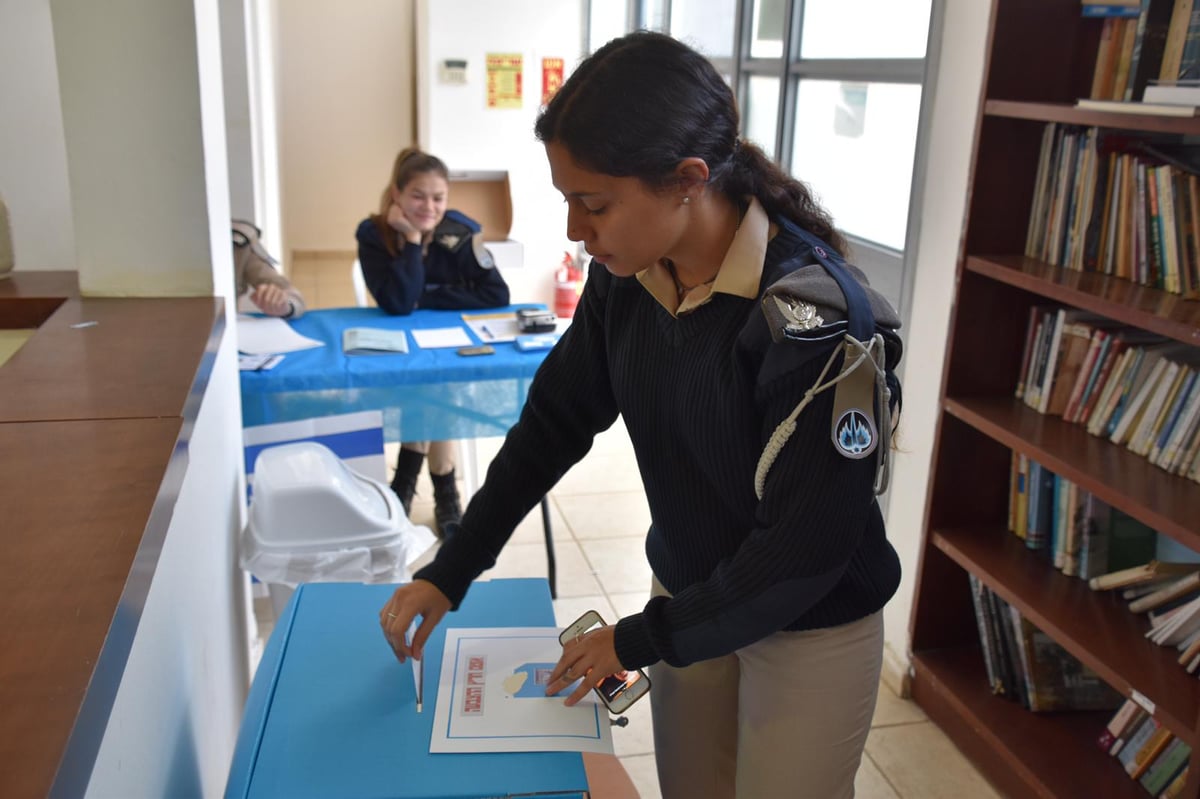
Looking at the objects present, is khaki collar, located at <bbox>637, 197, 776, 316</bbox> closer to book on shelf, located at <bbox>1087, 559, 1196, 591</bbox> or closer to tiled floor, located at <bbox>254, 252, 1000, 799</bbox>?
book on shelf, located at <bbox>1087, 559, 1196, 591</bbox>

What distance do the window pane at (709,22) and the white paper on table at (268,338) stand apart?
1.89 meters

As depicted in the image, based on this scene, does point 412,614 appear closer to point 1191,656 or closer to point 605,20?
point 1191,656

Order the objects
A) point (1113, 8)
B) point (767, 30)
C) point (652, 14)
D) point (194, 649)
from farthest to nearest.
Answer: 1. point (652, 14)
2. point (767, 30)
3. point (1113, 8)
4. point (194, 649)

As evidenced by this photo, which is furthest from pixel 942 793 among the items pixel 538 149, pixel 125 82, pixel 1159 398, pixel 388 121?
pixel 388 121

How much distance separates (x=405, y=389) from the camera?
267cm

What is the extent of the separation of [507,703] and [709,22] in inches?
150

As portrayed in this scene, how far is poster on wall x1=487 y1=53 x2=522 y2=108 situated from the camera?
5.39 metres

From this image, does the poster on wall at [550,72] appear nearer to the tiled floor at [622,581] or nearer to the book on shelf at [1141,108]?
the tiled floor at [622,581]

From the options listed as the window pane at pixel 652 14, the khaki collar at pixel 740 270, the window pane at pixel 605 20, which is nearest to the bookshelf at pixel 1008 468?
the khaki collar at pixel 740 270

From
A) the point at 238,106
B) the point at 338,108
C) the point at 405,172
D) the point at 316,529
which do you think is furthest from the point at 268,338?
the point at 338,108

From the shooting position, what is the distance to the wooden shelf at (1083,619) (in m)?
1.66

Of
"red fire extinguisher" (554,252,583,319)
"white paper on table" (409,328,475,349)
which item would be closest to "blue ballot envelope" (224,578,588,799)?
"white paper on table" (409,328,475,349)

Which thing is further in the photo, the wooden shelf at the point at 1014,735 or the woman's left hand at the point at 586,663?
the wooden shelf at the point at 1014,735

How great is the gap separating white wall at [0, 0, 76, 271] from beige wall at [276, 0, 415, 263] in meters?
4.12
